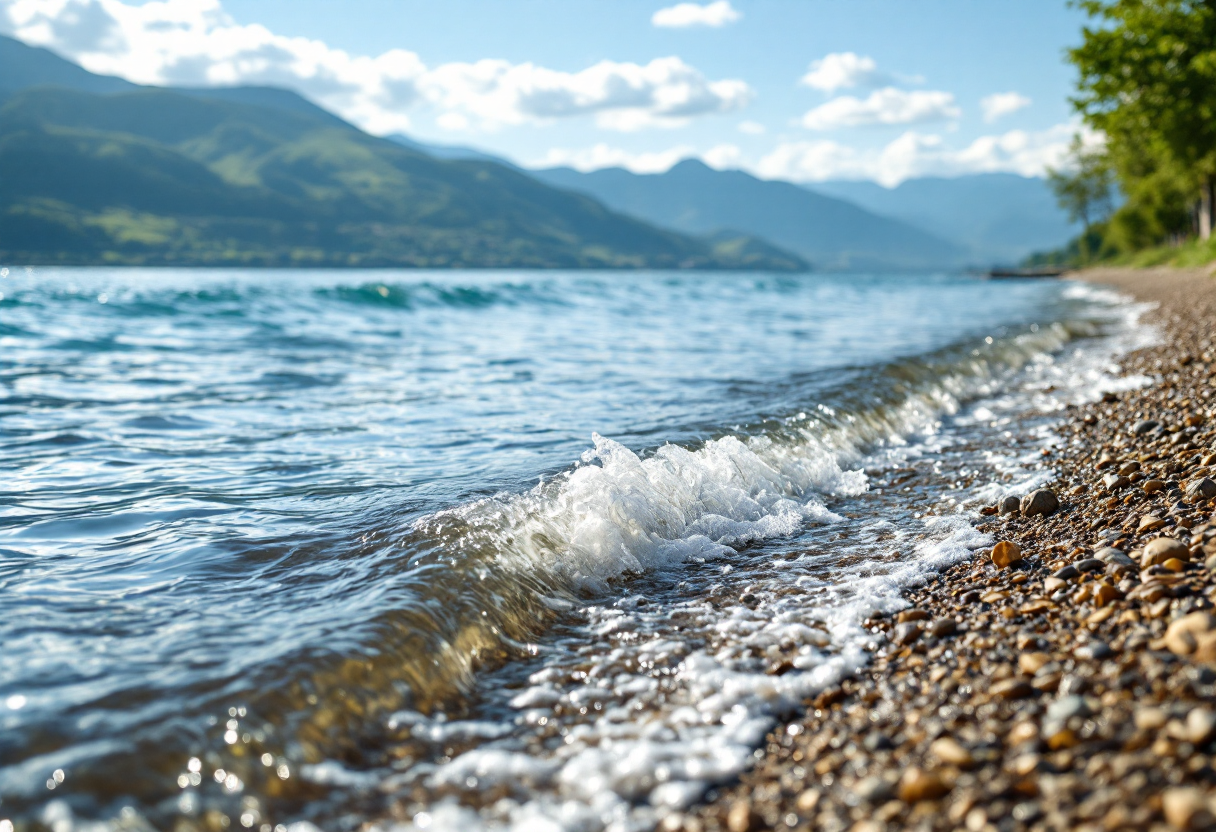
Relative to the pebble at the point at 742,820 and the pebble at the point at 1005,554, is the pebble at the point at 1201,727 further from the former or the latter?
the pebble at the point at 1005,554

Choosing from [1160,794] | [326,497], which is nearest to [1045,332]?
[326,497]

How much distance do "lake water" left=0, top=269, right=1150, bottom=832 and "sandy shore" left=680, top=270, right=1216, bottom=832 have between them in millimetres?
318

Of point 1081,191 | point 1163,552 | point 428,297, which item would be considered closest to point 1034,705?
point 1163,552

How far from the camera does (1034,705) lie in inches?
136

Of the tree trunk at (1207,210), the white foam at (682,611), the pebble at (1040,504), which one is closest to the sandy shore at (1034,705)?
the white foam at (682,611)

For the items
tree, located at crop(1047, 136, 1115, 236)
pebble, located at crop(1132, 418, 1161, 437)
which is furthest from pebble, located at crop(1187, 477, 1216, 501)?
tree, located at crop(1047, 136, 1115, 236)

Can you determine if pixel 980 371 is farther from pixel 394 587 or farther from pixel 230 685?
pixel 230 685

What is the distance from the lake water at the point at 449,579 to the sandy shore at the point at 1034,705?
1.04ft

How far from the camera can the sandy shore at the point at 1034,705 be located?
279 centimetres

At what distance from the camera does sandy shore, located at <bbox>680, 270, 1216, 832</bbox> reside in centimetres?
279

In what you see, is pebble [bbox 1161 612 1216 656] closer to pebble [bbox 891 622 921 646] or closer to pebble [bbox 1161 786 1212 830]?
pebble [bbox 1161 786 1212 830]

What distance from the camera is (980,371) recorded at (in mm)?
17109

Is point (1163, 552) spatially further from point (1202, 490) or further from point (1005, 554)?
point (1202, 490)

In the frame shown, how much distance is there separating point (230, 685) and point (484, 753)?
1.39 meters
